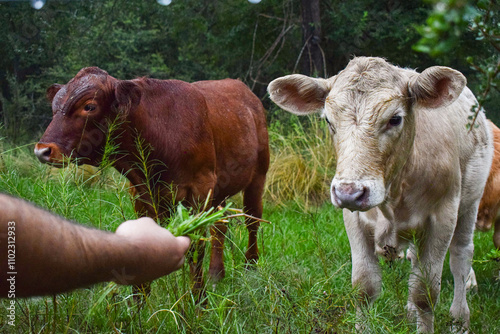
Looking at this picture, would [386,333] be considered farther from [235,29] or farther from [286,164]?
[235,29]

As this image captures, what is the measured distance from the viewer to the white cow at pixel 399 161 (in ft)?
10.4

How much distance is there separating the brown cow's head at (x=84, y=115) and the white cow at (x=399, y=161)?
108 centimetres

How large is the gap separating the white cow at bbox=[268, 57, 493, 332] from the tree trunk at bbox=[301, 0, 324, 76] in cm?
667

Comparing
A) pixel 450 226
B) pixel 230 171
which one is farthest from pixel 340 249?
pixel 450 226

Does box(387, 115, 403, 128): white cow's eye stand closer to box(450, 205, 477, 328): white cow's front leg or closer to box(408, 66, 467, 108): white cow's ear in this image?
box(408, 66, 467, 108): white cow's ear

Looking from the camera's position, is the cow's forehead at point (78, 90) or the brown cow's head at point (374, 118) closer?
the brown cow's head at point (374, 118)

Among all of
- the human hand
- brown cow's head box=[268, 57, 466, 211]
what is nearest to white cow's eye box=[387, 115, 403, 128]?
brown cow's head box=[268, 57, 466, 211]

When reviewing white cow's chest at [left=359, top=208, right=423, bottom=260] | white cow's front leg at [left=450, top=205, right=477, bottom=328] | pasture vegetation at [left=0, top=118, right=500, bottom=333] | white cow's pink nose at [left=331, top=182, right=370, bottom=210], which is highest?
white cow's pink nose at [left=331, top=182, right=370, bottom=210]

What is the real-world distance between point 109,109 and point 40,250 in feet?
9.18

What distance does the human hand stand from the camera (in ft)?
5.23

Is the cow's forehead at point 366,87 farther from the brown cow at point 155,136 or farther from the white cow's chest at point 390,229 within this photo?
the brown cow at point 155,136

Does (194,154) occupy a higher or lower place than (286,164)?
higher

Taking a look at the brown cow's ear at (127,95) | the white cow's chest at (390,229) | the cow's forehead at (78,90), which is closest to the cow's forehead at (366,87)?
the white cow's chest at (390,229)

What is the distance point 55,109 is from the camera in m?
4.00
